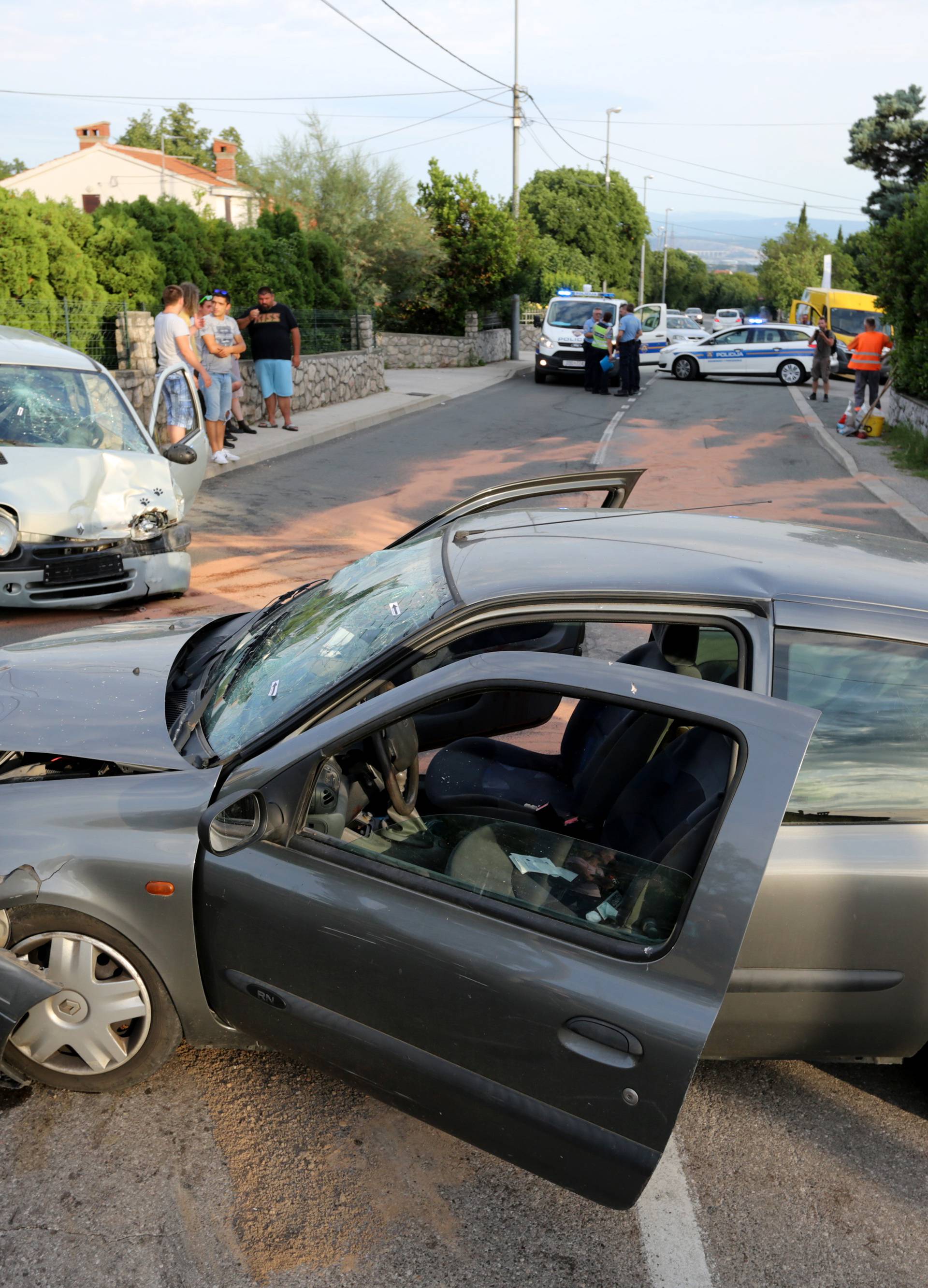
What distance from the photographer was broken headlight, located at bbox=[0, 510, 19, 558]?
281 inches

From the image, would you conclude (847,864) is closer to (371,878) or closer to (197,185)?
(371,878)

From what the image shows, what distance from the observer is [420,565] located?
339 cm

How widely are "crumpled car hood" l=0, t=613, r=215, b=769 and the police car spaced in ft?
93.1

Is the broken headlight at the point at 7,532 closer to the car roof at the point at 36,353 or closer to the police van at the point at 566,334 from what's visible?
the car roof at the point at 36,353

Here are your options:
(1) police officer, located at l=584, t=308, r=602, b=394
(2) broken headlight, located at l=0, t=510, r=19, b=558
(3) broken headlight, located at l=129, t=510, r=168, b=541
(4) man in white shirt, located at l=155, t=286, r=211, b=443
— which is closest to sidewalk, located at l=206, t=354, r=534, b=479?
(4) man in white shirt, located at l=155, t=286, r=211, b=443

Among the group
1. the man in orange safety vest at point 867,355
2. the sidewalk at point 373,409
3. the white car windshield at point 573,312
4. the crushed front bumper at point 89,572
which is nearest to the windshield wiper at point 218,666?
the crushed front bumper at point 89,572

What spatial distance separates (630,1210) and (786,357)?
29662mm

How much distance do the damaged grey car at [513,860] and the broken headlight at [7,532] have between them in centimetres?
413

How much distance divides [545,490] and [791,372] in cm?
2768

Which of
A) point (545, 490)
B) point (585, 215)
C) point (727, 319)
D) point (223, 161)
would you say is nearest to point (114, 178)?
point (223, 161)

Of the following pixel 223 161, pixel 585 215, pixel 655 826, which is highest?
pixel 223 161

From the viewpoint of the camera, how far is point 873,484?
14523 mm

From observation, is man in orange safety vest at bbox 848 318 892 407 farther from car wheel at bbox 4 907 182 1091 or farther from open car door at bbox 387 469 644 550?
car wheel at bbox 4 907 182 1091

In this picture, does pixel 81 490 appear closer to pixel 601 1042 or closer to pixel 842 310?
pixel 601 1042
